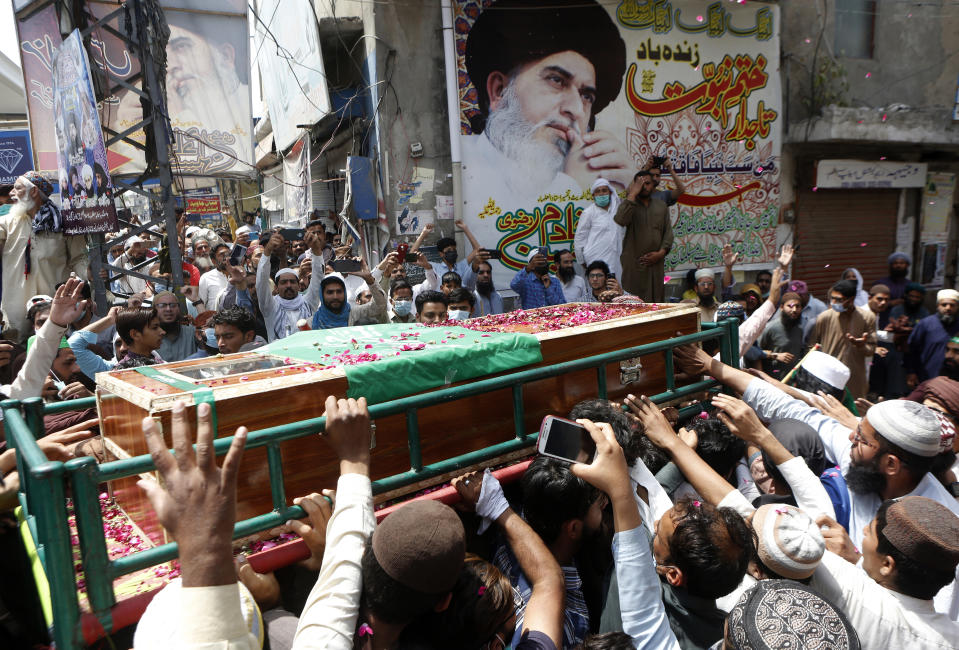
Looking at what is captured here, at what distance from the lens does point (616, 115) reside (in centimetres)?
875

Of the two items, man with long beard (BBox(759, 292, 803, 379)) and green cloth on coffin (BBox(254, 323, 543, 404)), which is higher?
green cloth on coffin (BBox(254, 323, 543, 404))

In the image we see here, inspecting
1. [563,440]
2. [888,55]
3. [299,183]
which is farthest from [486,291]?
[888,55]

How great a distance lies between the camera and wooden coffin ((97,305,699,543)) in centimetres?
182

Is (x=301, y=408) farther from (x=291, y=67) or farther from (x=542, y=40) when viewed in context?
(x=291, y=67)

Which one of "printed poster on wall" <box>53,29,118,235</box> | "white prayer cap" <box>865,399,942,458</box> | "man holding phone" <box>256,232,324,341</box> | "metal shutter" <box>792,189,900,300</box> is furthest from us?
"metal shutter" <box>792,189,900,300</box>

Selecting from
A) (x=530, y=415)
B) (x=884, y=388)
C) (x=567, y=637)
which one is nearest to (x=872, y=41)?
(x=884, y=388)

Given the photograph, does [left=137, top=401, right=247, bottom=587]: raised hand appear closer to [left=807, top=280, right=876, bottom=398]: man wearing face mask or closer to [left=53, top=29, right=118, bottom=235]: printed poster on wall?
[left=53, top=29, right=118, bottom=235]: printed poster on wall

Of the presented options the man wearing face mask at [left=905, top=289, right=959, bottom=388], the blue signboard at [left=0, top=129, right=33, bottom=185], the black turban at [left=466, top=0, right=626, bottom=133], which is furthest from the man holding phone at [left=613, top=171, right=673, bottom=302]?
the blue signboard at [left=0, top=129, right=33, bottom=185]

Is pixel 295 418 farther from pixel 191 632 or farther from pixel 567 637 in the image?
pixel 567 637

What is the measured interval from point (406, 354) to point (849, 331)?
5602mm

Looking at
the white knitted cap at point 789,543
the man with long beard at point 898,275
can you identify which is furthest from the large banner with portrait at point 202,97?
the man with long beard at point 898,275

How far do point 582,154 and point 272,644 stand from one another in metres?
7.97

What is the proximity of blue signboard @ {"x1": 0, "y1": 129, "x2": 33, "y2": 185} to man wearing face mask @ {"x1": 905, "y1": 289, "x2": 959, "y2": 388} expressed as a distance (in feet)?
41.5

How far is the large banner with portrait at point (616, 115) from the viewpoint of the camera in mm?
7914
